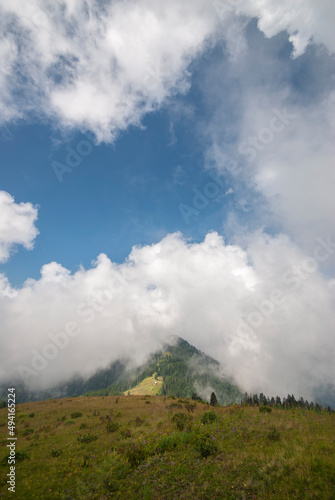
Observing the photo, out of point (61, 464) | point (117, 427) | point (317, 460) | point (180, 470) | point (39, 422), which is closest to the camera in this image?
point (317, 460)

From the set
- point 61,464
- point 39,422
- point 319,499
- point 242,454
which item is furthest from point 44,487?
point 39,422

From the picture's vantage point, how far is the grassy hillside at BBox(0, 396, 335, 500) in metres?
8.63

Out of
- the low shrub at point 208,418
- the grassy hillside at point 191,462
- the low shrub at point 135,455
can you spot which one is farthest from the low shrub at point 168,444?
the low shrub at point 208,418

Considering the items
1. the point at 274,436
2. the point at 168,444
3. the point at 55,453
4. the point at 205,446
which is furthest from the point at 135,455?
the point at 274,436

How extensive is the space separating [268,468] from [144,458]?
26.6 feet

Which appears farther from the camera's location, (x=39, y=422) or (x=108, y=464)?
(x=39, y=422)

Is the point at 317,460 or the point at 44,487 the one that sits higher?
the point at 317,460

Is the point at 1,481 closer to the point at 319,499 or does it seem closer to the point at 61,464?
the point at 61,464

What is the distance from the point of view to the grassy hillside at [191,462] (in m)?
8.63

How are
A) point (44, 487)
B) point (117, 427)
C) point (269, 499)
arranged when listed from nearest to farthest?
point (269, 499) → point (44, 487) → point (117, 427)

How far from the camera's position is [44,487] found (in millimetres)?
12148

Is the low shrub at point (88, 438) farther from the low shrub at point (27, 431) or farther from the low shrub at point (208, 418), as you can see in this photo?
the low shrub at point (208, 418)

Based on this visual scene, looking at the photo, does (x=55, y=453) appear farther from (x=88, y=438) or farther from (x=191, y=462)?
(x=191, y=462)

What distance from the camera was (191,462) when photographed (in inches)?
459
